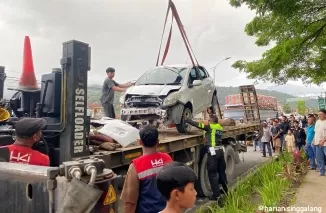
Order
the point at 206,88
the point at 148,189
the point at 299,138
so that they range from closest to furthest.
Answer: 1. the point at 148,189
2. the point at 206,88
3. the point at 299,138

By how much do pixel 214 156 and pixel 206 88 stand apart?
2925 millimetres

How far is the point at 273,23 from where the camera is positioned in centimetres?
1019

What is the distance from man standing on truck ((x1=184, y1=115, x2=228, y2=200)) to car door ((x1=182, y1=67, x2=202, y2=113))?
114cm

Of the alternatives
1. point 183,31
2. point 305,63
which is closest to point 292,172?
point 183,31

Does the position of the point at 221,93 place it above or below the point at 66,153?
above

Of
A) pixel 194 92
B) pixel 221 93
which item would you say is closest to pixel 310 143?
pixel 194 92

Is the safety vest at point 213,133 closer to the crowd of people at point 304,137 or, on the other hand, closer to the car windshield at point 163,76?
the car windshield at point 163,76

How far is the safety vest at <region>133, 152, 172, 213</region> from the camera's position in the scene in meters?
2.61

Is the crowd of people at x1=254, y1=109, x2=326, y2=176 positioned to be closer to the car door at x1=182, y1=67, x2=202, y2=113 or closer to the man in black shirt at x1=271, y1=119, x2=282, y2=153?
the man in black shirt at x1=271, y1=119, x2=282, y2=153

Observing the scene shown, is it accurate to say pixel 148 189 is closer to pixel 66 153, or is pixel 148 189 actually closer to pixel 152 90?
pixel 66 153

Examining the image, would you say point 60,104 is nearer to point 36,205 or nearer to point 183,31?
point 36,205

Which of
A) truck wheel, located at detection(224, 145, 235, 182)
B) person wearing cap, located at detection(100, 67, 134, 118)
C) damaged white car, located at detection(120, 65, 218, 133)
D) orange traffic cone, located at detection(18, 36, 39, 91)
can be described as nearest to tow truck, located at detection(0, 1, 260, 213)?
orange traffic cone, located at detection(18, 36, 39, 91)

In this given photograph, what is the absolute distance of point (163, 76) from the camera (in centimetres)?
746

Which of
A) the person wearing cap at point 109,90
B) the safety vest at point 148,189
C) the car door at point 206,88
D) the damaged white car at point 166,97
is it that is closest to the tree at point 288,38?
the car door at point 206,88
